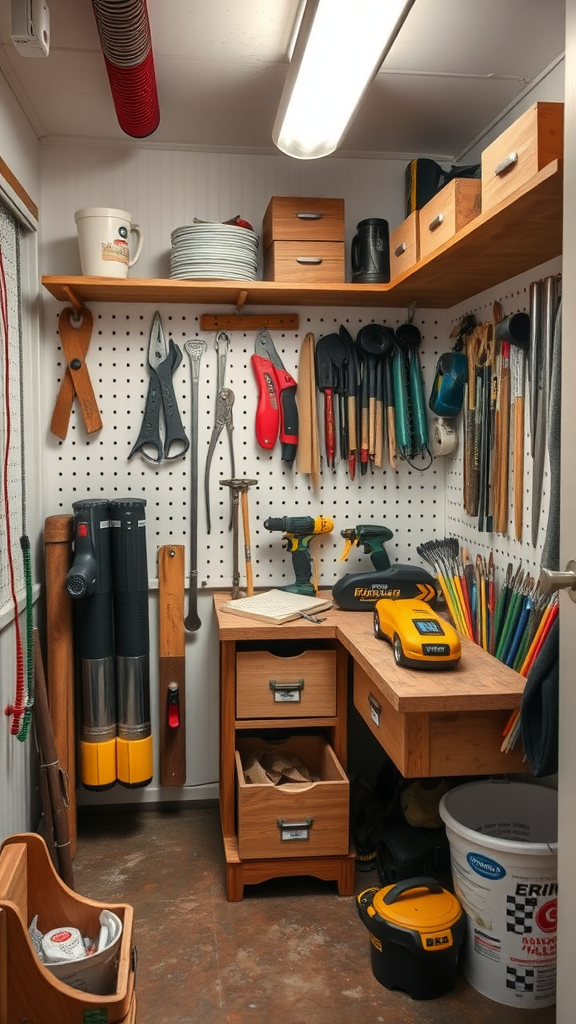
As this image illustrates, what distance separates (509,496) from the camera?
2.56 metres

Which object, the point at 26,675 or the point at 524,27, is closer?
the point at 524,27

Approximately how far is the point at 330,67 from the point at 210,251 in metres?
0.81

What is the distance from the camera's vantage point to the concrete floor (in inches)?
80.7

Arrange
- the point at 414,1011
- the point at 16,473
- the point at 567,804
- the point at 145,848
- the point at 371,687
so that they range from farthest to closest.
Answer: the point at 145,848, the point at 16,473, the point at 371,687, the point at 414,1011, the point at 567,804

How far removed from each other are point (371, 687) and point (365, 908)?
58cm

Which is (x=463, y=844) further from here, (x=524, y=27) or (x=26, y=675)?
(x=524, y=27)

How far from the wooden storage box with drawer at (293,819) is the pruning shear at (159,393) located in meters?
1.25

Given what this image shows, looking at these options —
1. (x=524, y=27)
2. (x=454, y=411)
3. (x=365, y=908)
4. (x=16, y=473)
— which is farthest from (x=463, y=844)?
(x=524, y=27)

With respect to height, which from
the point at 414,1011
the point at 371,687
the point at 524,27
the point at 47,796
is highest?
the point at 524,27

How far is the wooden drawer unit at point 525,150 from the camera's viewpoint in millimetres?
1731

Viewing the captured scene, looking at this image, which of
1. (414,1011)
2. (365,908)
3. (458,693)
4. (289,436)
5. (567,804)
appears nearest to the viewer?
(567,804)

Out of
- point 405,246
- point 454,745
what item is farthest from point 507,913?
point 405,246

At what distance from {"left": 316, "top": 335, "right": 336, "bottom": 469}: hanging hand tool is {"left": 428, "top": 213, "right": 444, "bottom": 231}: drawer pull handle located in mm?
729

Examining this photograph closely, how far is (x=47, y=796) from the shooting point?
2.54m
